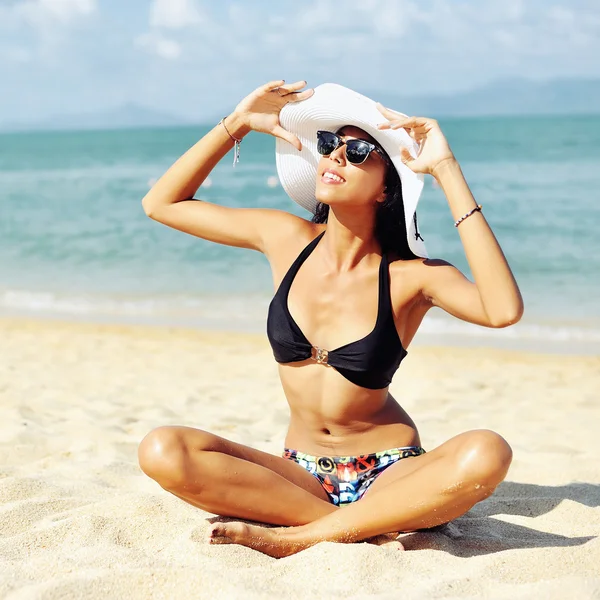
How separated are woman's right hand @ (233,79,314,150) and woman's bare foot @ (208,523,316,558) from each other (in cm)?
169

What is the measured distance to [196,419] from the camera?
632cm

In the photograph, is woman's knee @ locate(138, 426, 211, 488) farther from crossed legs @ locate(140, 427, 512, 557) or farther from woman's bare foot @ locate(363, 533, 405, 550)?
woman's bare foot @ locate(363, 533, 405, 550)

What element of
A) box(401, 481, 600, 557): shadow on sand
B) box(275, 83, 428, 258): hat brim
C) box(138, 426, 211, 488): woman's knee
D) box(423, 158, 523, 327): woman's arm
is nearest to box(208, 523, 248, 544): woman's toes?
box(138, 426, 211, 488): woman's knee

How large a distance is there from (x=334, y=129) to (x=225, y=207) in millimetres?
599

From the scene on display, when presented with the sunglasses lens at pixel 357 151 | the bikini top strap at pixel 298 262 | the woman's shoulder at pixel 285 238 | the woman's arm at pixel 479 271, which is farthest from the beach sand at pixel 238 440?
the sunglasses lens at pixel 357 151

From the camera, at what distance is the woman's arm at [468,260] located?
136 inches

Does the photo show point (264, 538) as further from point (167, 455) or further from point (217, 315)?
point (217, 315)

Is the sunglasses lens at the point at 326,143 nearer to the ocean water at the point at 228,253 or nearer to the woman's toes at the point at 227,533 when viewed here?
the woman's toes at the point at 227,533

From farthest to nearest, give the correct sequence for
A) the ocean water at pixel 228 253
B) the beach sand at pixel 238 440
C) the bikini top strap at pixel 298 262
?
the ocean water at pixel 228 253 → the bikini top strap at pixel 298 262 → the beach sand at pixel 238 440

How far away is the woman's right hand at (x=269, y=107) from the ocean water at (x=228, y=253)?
583 cm

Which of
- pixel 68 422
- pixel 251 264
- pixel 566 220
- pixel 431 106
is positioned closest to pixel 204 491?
pixel 68 422

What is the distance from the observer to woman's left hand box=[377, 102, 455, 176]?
358 cm

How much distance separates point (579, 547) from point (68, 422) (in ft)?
11.7

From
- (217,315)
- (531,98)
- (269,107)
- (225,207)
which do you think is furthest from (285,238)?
(531,98)
